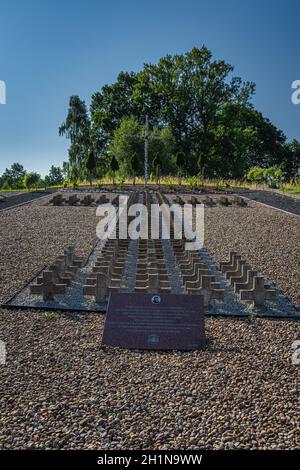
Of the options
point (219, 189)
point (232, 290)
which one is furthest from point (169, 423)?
point (219, 189)

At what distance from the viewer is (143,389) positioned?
456cm

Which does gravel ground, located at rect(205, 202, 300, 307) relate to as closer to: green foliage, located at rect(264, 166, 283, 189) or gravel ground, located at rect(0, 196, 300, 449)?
gravel ground, located at rect(0, 196, 300, 449)

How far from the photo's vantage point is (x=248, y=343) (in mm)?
5723

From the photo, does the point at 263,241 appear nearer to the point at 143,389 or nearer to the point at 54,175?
the point at 143,389

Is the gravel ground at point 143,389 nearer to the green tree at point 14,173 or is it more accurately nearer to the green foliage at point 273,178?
the green foliage at point 273,178

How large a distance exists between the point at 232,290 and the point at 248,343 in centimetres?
246

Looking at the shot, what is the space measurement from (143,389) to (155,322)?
1.32 metres

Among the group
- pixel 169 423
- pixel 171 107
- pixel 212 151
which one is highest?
pixel 171 107

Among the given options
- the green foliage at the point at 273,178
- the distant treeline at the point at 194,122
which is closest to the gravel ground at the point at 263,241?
the green foliage at the point at 273,178

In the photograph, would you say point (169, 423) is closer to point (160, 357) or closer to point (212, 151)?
point (160, 357)

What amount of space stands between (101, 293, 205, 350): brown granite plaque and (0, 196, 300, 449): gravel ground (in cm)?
18

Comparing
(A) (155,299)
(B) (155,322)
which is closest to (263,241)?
(A) (155,299)

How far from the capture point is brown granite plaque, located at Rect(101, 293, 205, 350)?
5602mm

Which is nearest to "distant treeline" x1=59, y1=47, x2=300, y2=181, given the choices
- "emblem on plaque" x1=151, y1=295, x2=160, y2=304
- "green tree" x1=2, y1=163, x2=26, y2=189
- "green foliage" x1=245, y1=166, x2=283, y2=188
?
"green foliage" x1=245, y1=166, x2=283, y2=188
